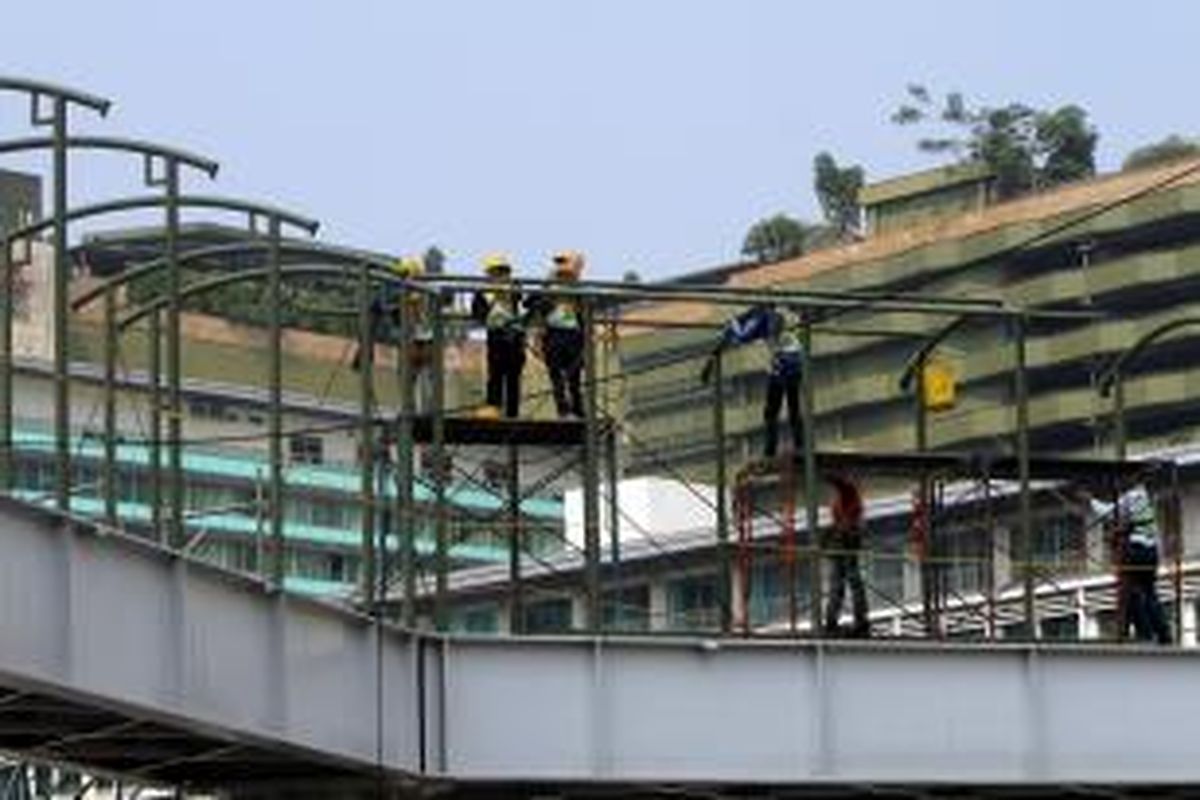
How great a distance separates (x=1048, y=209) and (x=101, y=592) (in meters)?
133

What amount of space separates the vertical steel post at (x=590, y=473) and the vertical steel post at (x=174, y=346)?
4222 millimetres

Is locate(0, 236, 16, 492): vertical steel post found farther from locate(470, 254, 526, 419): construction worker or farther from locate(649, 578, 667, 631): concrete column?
locate(649, 578, 667, 631): concrete column

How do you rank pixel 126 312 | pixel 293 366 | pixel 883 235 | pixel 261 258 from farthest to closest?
pixel 883 235, pixel 293 366, pixel 126 312, pixel 261 258

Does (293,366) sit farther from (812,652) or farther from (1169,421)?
→ (1169,421)

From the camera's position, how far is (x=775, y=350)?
36156 mm

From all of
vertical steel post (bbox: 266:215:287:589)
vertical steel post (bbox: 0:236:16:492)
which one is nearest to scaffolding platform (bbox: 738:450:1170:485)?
vertical steel post (bbox: 266:215:287:589)

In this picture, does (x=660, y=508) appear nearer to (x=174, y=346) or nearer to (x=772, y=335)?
(x=772, y=335)

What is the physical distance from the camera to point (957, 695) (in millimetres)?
33406

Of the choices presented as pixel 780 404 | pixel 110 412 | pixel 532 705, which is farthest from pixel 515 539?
pixel 110 412

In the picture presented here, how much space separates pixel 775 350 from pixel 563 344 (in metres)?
2.64

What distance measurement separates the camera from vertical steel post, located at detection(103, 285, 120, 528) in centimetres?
3084

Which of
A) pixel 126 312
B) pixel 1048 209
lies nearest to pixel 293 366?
pixel 126 312

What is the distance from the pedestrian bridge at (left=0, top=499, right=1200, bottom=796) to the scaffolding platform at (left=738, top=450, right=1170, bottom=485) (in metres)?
3.24

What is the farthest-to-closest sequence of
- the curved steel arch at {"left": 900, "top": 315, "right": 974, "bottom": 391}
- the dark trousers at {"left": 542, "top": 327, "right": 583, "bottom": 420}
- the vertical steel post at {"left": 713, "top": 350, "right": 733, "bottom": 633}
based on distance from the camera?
the curved steel arch at {"left": 900, "top": 315, "right": 974, "bottom": 391} → the vertical steel post at {"left": 713, "top": 350, "right": 733, "bottom": 633} → the dark trousers at {"left": 542, "top": 327, "right": 583, "bottom": 420}
